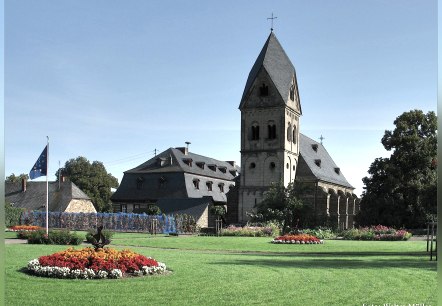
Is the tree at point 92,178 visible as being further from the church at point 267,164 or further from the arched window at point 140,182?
the church at point 267,164

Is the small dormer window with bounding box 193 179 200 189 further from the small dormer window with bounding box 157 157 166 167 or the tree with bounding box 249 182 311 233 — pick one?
the tree with bounding box 249 182 311 233

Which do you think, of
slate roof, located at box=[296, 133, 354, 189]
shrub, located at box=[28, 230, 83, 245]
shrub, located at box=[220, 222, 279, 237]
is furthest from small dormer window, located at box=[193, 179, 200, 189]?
shrub, located at box=[28, 230, 83, 245]

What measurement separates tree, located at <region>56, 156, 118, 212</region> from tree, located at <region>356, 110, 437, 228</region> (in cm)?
4718

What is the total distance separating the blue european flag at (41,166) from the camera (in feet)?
110

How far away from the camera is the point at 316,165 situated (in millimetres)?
79750

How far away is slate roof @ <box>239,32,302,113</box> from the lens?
240ft

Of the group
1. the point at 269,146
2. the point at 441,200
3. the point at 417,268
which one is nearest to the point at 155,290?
the point at 441,200

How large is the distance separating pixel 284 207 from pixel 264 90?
1709 centimetres

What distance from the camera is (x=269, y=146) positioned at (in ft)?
237

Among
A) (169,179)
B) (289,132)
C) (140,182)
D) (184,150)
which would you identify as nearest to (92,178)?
(140,182)

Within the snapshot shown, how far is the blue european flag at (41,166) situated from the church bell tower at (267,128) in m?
40.1

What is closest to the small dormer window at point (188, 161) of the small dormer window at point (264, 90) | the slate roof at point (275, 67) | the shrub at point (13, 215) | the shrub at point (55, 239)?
the slate roof at point (275, 67)

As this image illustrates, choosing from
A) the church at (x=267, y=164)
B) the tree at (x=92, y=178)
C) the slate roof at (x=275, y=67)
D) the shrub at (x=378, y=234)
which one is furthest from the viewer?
the tree at (x=92, y=178)

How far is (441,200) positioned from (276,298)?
6774 millimetres
